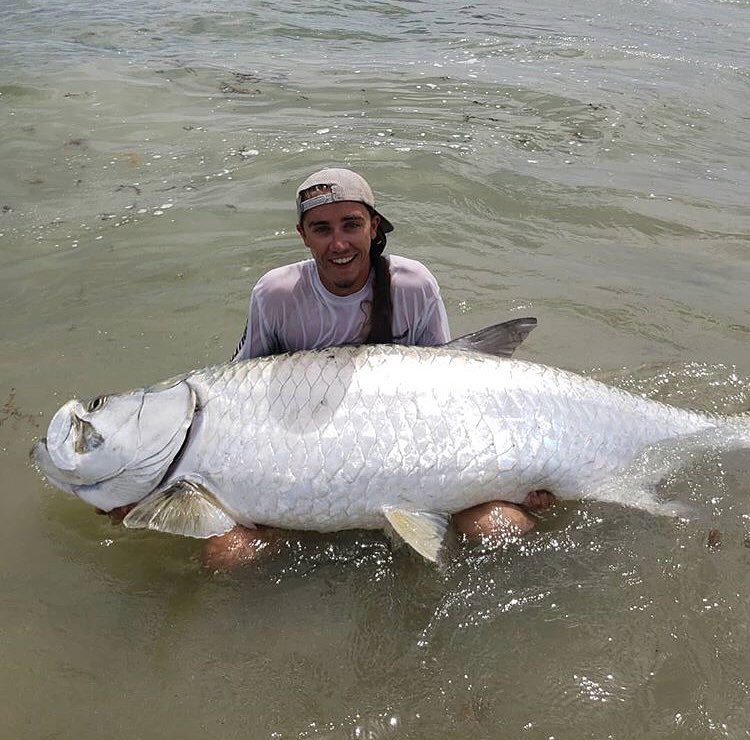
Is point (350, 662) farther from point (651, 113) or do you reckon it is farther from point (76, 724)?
point (651, 113)

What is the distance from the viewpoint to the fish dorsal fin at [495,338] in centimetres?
299

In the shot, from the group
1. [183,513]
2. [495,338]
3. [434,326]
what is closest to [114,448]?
[183,513]

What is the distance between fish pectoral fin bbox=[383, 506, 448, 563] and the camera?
2.49 meters

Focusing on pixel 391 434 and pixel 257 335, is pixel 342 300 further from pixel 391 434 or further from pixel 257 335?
pixel 391 434

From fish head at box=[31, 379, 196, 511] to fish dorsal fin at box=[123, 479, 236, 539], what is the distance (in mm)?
109

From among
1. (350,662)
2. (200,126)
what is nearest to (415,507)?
(350,662)

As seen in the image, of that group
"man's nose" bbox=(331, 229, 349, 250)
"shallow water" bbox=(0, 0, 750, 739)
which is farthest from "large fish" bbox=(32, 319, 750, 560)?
"man's nose" bbox=(331, 229, 349, 250)

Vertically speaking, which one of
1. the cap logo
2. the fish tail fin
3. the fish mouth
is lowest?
the fish tail fin

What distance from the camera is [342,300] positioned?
3129mm

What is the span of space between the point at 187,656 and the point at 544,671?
1.27m

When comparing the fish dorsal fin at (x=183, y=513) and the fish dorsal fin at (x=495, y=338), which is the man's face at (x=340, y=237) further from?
the fish dorsal fin at (x=183, y=513)

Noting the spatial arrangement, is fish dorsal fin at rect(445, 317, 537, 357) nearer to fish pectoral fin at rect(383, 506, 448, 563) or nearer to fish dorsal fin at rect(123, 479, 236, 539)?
fish pectoral fin at rect(383, 506, 448, 563)

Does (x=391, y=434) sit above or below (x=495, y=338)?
below

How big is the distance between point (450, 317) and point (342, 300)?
1436 mm
